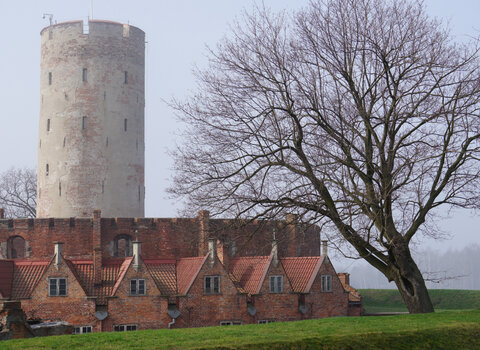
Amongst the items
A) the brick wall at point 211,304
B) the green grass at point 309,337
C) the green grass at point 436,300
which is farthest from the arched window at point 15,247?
the green grass at point 309,337

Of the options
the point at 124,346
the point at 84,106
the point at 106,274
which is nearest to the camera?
the point at 124,346

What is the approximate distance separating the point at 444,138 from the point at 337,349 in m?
7.21

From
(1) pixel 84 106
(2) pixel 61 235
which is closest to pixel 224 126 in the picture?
(2) pixel 61 235

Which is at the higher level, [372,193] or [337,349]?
[372,193]

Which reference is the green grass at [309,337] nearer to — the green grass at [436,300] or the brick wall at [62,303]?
the brick wall at [62,303]

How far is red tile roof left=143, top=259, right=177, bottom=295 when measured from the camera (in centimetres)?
3747

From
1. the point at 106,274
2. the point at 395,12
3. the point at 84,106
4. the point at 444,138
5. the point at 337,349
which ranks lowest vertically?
the point at 337,349

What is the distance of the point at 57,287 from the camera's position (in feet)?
116

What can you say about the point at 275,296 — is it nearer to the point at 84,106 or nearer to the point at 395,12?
the point at 84,106

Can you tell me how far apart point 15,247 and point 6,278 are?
680 cm

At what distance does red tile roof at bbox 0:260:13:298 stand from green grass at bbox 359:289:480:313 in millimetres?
26008

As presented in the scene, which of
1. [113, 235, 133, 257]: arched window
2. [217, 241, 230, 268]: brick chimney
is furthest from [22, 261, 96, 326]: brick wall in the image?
[217, 241, 230, 268]: brick chimney

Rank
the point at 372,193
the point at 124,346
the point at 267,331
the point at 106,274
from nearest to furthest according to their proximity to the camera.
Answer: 1. the point at 124,346
2. the point at 267,331
3. the point at 372,193
4. the point at 106,274

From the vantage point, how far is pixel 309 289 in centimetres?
3934
